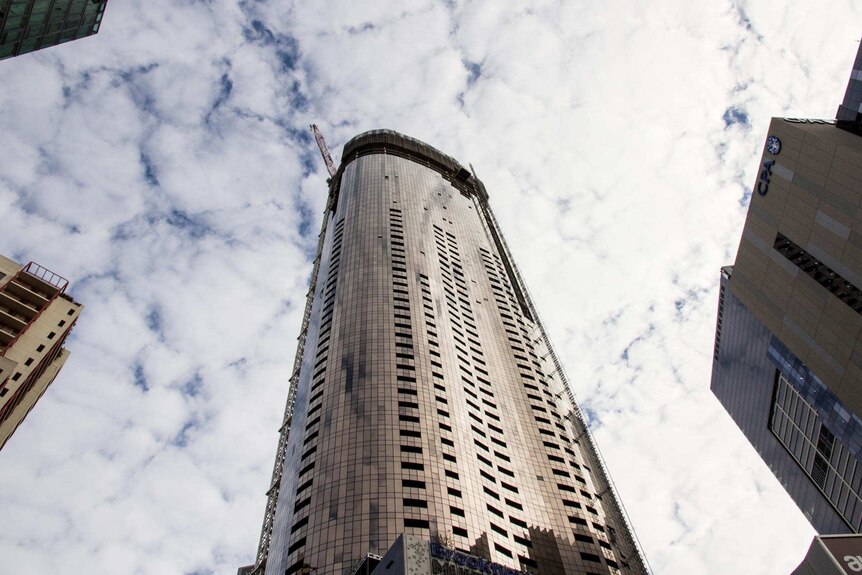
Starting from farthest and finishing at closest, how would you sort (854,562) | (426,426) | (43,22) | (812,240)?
(426,426), (812,240), (43,22), (854,562)

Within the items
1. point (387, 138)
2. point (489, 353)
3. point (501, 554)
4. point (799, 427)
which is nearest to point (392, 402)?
point (501, 554)

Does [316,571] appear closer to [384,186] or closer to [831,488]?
[831,488]

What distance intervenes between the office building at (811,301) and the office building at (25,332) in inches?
3811

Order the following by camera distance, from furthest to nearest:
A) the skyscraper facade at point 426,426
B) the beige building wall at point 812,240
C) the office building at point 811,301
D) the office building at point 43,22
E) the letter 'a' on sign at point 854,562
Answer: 1. the skyscraper facade at point 426,426
2. the office building at point 811,301
3. the beige building wall at point 812,240
4. the office building at point 43,22
5. the letter 'a' on sign at point 854,562

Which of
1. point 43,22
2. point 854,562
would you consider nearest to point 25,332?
point 43,22

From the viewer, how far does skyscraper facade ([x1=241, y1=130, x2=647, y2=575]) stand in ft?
229

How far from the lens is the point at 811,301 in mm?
71125

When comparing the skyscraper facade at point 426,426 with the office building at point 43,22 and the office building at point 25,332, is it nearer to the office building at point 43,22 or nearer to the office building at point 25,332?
the office building at point 25,332

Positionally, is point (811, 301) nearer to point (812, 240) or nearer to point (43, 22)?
point (812, 240)

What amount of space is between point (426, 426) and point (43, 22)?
206 ft

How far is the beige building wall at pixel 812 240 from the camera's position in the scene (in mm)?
64375

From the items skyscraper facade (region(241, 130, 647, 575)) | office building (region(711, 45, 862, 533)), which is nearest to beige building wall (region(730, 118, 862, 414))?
office building (region(711, 45, 862, 533))

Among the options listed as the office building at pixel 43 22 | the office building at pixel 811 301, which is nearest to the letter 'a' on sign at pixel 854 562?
the office building at pixel 811 301

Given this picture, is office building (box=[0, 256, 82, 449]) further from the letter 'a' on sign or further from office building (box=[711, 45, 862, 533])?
office building (box=[711, 45, 862, 533])
